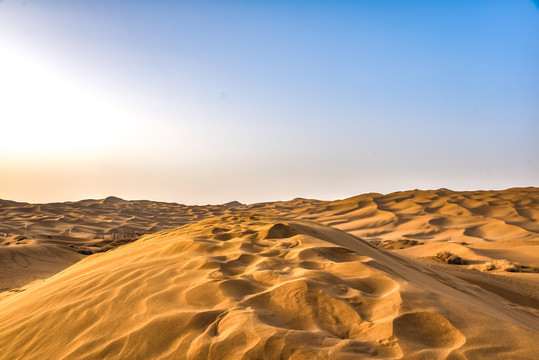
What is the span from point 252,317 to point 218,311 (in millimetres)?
282

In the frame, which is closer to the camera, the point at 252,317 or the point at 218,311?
the point at 252,317

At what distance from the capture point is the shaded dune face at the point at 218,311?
221 cm

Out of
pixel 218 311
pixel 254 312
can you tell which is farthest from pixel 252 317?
pixel 218 311

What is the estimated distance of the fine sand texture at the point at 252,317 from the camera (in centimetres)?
216

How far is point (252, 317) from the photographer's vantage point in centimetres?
245

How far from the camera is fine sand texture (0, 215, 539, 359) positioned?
216 centimetres

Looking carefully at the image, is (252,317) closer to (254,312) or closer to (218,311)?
(254,312)

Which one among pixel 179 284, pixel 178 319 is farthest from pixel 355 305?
pixel 179 284

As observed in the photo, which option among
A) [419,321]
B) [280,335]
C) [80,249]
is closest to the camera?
[280,335]

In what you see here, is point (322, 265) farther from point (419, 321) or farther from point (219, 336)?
point (219, 336)

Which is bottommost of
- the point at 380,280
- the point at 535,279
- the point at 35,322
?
the point at 535,279

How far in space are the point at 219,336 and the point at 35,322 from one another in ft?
5.47

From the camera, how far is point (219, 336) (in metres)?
2.30

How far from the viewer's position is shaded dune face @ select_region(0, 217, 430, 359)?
2.21m
